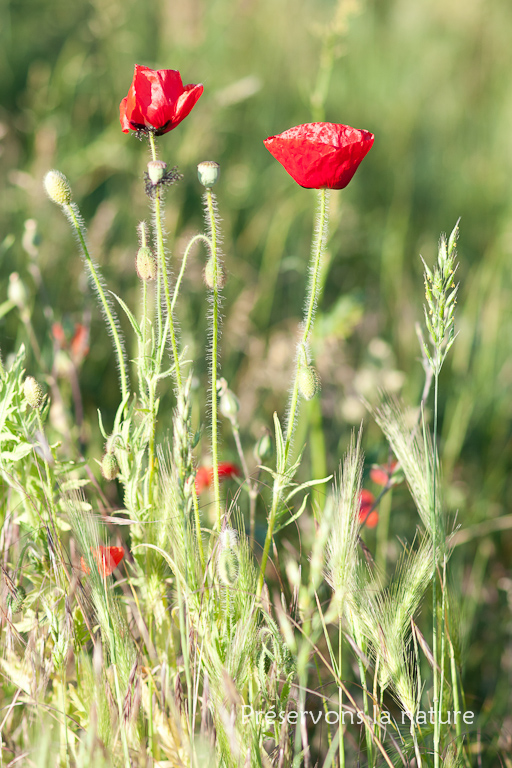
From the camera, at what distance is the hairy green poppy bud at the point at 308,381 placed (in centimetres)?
87

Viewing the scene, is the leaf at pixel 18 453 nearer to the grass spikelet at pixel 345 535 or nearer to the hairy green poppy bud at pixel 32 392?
the hairy green poppy bud at pixel 32 392

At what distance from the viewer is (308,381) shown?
2.86 ft

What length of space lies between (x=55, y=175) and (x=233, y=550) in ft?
1.83

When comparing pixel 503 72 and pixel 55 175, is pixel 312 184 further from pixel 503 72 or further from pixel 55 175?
pixel 503 72

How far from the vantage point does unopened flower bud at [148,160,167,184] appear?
82cm

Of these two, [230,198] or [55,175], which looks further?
[230,198]

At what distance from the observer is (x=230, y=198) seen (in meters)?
2.85

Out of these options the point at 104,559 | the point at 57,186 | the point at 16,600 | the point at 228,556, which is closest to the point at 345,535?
the point at 228,556

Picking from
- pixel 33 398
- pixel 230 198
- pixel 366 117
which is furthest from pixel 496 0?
pixel 33 398

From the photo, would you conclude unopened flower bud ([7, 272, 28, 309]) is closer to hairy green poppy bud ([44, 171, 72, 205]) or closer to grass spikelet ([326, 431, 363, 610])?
hairy green poppy bud ([44, 171, 72, 205])

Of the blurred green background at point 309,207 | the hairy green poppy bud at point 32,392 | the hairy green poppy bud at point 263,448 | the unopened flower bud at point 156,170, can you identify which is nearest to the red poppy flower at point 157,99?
the unopened flower bud at point 156,170

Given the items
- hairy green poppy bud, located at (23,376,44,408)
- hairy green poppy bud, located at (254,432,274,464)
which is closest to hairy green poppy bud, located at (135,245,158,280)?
hairy green poppy bud, located at (23,376,44,408)

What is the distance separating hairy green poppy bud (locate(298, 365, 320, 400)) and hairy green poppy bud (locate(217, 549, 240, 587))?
23 cm

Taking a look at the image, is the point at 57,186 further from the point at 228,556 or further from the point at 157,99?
the point at 228,556
